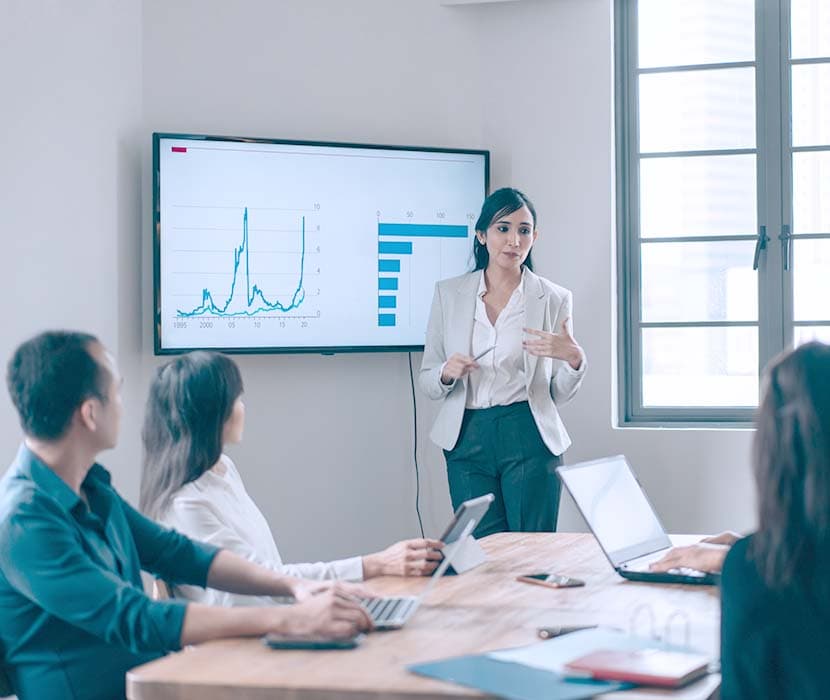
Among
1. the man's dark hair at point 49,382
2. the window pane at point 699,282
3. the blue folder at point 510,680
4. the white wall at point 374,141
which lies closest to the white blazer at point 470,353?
the white wall at point 374,141

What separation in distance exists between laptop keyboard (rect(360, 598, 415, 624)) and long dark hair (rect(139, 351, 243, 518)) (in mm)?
531

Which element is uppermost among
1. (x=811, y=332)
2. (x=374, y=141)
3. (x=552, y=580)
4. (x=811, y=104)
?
(x=811, y=104)

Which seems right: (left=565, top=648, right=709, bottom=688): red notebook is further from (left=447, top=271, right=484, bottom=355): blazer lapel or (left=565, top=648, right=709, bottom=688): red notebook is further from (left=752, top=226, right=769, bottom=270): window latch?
(left=752, top=226, right=769, bottom=270): window latch

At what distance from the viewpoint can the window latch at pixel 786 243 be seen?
13.9ft

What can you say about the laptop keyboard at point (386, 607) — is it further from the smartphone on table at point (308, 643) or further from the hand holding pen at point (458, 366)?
the hand holding pen at point (458, 366)

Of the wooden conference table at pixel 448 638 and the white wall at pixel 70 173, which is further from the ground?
the white wall at pixel 70 173

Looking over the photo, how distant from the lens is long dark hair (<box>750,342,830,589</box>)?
1407 mm

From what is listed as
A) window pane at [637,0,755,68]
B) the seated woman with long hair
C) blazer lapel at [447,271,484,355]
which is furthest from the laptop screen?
window pane at [637,0,755,68]

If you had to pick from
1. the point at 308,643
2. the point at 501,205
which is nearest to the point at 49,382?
the point at 308,643

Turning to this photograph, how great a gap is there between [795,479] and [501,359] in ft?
7.72

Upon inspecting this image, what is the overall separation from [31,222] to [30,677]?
2.13m

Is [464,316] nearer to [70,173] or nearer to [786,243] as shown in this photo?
[786,243]

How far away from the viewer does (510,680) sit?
4.92 ft

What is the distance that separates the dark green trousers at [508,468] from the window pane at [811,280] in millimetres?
1302
